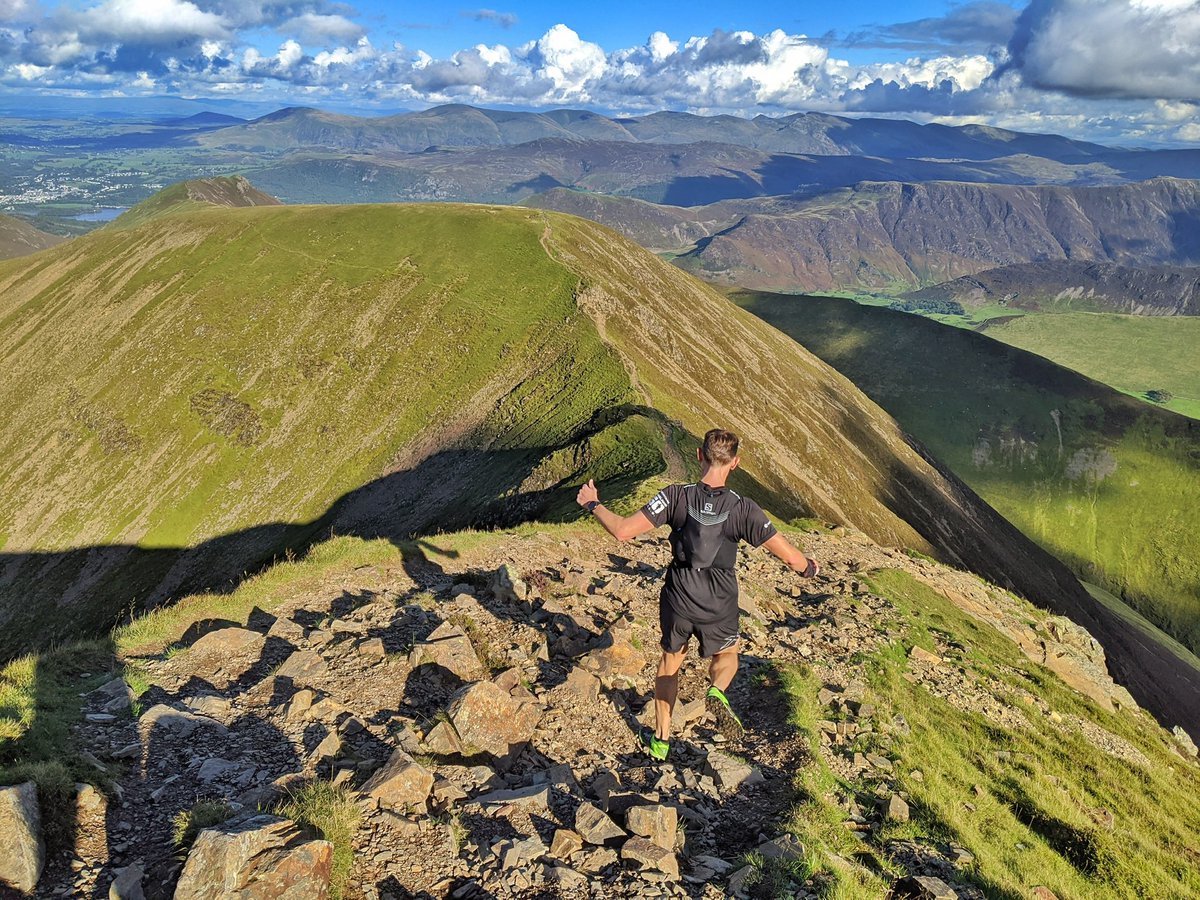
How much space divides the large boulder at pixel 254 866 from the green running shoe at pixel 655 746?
5502 millimetres

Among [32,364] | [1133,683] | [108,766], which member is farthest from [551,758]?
[32,364]

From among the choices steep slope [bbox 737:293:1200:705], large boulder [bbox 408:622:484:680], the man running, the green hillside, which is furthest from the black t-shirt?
steep slope [bbox 737:293:1200:705]

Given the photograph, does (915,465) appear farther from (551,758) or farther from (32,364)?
(32,364)

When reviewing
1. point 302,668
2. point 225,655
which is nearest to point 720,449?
point 302,668

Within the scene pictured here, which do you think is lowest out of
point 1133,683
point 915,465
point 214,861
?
point 1133,683

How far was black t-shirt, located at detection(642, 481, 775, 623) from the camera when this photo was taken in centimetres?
1077

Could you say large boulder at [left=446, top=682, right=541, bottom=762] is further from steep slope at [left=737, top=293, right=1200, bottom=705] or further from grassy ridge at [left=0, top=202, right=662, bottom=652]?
steep slope at [left=737, top=293, right=1200, bottom=705]

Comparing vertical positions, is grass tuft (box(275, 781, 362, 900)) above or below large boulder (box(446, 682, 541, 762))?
above

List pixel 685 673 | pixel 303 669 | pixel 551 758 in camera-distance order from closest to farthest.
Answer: pixel 551 758
pixel 303 669
pixel 685 673

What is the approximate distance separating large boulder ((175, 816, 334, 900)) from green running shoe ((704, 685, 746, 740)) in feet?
23.6

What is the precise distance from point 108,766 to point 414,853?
5.21 metres

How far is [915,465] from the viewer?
10981cm

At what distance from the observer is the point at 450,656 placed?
13430 mm

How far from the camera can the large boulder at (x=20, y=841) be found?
7.38m
